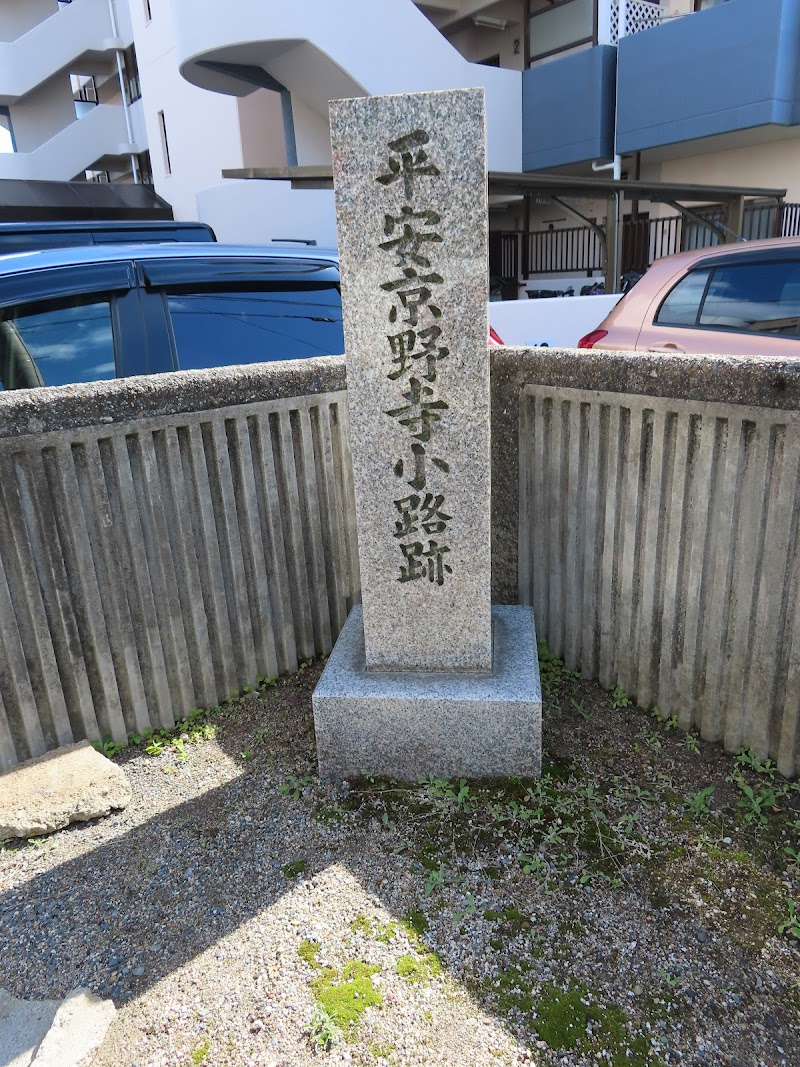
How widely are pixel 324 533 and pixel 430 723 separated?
3.85 ft

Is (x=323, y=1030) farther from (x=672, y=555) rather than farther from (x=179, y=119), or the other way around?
(x=179, y=119)

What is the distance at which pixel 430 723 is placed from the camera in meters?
2.87

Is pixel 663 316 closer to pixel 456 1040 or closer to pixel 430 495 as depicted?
pixel 430 495

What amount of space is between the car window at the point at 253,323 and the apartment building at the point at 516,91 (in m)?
7.88

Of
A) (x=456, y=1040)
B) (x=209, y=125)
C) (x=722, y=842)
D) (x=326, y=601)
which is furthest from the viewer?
(x=209, y=125)

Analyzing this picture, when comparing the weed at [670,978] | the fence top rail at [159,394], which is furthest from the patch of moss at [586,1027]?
the fence top rail at [159,394]

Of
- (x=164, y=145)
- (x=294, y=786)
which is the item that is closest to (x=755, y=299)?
(x=294, y=786)

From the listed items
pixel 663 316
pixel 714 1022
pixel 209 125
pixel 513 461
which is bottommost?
pixel 714 1022

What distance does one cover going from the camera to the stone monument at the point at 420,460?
2471 mm

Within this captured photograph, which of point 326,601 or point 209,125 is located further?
point 209,125

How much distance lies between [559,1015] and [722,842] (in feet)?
2.93

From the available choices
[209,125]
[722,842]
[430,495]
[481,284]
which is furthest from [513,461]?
[209,125]

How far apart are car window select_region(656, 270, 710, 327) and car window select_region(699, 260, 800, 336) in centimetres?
6

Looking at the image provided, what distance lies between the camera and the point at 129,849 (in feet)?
8.76
